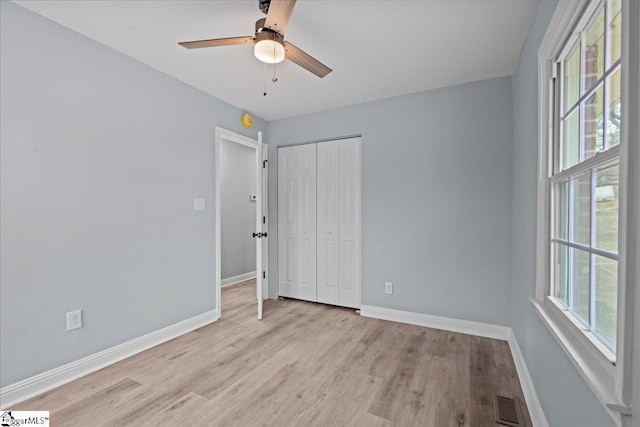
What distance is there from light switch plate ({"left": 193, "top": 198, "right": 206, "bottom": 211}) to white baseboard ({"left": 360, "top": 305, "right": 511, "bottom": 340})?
7.00 feet

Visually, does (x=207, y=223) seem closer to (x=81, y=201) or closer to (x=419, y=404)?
(x=81, y=201)

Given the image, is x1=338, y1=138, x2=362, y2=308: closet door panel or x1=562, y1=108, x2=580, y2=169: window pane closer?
x1=562, y1=108, x2=580, y2=169: window pane

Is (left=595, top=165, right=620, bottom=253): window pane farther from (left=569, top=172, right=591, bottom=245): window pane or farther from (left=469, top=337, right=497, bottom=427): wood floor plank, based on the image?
(left=469, top=337, right=497, bottom=427): wood floor plank

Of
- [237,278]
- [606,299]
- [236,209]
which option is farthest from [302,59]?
[237,278]

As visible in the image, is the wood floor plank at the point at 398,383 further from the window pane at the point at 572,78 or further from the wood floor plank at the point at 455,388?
the window pane at the point at 572,78

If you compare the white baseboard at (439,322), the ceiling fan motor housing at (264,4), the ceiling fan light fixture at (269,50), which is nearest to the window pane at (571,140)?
the ceiling fan light fixture at (269,50)

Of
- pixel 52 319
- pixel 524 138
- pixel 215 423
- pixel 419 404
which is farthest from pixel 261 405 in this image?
pixel 524 138

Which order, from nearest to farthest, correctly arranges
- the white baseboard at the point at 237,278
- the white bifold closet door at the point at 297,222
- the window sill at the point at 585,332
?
the window sill at the point at 585,332
the white bifold closet door at the point at 297,222
the white baseboard at the point at 237,278

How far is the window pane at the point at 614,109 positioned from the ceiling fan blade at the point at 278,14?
1338 millimetres

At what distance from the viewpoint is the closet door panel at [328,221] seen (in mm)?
3705

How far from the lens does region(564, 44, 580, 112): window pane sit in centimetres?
137

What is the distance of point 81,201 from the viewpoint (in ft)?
7.13

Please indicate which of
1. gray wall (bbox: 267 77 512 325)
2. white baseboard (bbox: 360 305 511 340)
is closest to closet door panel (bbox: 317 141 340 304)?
gray wall (bbox: 267 77 512 325)

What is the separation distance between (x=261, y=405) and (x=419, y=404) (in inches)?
39.2
